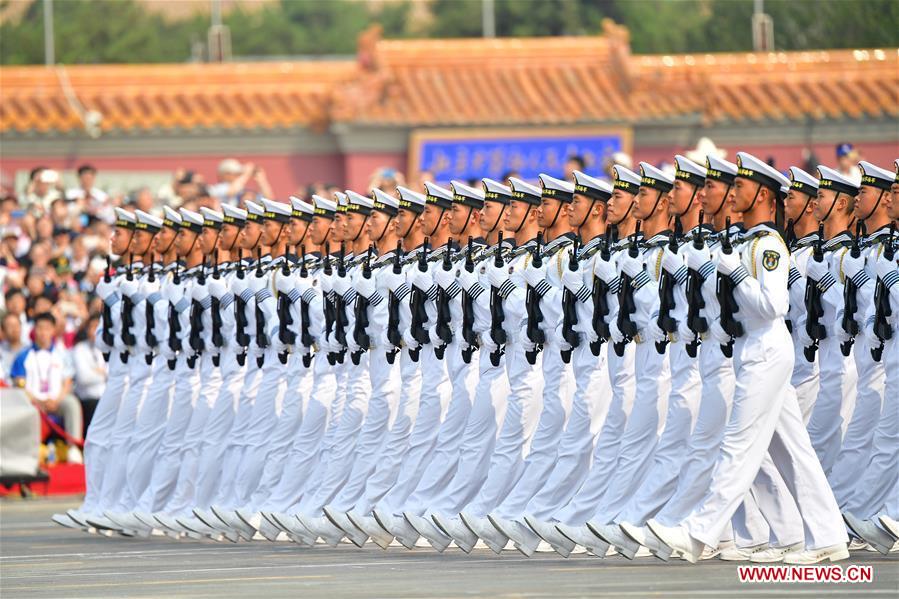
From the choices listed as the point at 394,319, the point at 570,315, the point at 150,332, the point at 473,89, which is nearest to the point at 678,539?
the point at 570,315

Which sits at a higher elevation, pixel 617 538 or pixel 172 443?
pixel 617 538

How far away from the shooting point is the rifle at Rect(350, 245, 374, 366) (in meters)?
14.6

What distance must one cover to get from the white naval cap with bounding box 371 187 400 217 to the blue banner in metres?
9.86

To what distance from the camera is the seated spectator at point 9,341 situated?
21.0 meters

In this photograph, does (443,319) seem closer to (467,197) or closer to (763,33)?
(467,197)

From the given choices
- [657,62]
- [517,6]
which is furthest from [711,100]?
[517,6]

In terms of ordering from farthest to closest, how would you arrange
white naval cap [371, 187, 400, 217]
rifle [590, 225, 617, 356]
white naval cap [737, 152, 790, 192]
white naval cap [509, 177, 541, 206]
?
white naval cap [371, 187, 400, 217], white naval cap [509, 177, 541, 206], rifle [590, 225, 617, 356], white naval cap [737, 152, 790, 192]

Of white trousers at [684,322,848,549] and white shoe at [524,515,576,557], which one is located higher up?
white trousers at [684,322,848,549]

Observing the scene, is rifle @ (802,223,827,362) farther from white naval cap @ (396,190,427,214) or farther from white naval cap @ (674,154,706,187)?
white naval cap @ (396,190,427,214)

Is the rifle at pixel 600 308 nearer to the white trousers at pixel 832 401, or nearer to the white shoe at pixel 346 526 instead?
the white trousers at pixel 832 401

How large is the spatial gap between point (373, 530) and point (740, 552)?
9.49 ft

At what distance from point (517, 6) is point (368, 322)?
39010mm

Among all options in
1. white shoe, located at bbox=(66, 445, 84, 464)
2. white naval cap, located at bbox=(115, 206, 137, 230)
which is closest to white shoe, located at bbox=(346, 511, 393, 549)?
white naval cap, located at bbox=(115, 206, 137, 230)

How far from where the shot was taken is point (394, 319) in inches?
564
